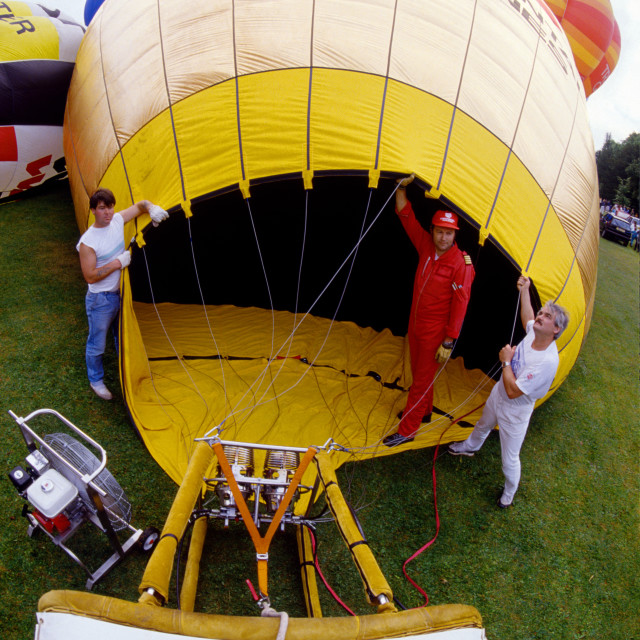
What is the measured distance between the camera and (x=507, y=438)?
2.93 m

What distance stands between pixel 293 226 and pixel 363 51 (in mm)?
1928

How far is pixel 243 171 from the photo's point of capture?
9.73ft

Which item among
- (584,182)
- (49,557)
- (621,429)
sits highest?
(584,182)

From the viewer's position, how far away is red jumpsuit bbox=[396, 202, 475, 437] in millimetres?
3105

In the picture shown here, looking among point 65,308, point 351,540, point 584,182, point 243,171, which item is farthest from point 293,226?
point 351,540

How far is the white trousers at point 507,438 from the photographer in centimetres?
290

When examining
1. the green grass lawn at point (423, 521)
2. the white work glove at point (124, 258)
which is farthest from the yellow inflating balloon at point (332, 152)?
the green grass lawn at point (423, 521)

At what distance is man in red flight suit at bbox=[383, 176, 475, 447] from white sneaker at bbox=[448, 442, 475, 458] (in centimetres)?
30

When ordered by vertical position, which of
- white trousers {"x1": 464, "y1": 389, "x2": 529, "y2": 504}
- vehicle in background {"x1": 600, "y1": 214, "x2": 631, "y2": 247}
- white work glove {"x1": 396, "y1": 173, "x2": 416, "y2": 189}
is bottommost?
white trousers {"x1": 464, "y1": 389, "x2": 529, "y2": 504}

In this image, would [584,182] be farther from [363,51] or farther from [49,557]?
[49,557]

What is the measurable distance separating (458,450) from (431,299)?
45.3 inches

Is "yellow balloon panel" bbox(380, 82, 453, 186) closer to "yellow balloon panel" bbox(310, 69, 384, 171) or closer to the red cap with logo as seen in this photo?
"yellow balloon panel" bbox(310, 69, 384, 171)

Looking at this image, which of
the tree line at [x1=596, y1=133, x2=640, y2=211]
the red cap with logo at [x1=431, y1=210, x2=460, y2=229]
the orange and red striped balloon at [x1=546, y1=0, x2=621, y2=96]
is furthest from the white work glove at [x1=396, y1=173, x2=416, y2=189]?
the tree line at [x1=596, y1=133, x2=640, y2=211]

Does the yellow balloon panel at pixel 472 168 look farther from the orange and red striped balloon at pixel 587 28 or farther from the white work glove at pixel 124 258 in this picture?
the orange and red striped balloon at pixel 587 28
